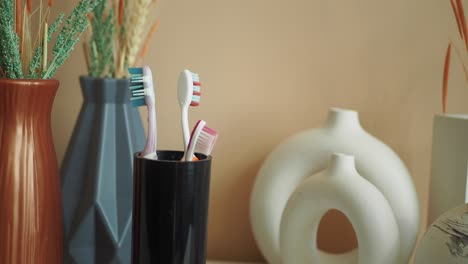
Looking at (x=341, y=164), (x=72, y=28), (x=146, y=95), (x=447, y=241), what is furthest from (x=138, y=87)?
(x=447, y=241)

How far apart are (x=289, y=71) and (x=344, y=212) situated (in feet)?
0.83

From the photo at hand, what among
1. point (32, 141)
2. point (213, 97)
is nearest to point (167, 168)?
point (32, 141)

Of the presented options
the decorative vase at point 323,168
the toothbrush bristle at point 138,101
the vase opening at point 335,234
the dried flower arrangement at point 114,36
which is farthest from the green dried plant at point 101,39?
the vase opening at point 335,234

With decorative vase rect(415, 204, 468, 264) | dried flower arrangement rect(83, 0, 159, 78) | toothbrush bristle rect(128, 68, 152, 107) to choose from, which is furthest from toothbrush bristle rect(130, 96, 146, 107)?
decorative vase rect(415, 204, 468, 264)

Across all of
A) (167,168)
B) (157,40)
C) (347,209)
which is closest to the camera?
(167,168)

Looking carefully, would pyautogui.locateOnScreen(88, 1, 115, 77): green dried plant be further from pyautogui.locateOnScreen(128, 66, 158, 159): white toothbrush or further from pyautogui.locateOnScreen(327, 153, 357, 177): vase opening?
pyautogui.locateOnScreen(327, 153, 357, 177): vase opening

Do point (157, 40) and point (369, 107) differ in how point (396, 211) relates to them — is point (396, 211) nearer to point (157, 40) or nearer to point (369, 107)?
point (369, 107)

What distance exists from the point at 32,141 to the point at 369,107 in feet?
1.58

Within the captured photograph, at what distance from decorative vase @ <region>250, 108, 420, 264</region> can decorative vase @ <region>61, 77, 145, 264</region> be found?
0.18 meters

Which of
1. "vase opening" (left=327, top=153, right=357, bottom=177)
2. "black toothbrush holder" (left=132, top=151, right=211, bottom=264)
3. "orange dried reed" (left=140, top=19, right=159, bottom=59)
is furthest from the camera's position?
"orange dried reed" (left=140, top=19, right=159, bottom=59)

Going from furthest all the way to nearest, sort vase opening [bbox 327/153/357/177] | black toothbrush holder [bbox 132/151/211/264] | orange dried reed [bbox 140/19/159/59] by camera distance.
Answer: orange dried reed [bbox 140/19/159/59], vase opening [bbox 327/153/357/177], black toothbrush holder [bbox 132/151/211/264]

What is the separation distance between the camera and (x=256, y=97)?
825mm

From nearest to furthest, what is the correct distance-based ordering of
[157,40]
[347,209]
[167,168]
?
[167,168] → [347,209] → [157,40]

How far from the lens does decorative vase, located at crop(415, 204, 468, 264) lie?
565 mm
